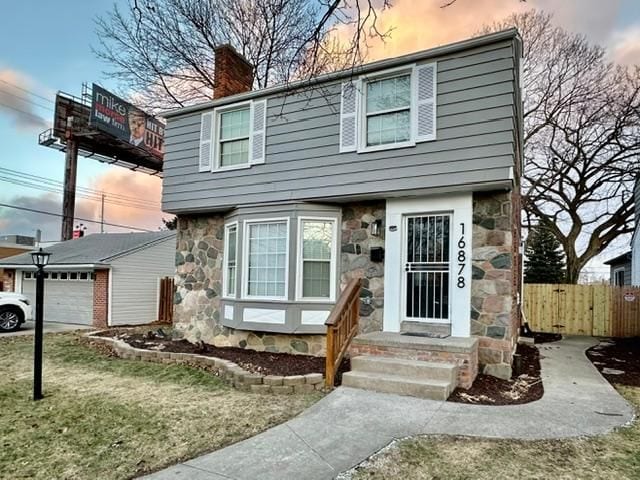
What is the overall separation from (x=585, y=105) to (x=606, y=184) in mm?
3619

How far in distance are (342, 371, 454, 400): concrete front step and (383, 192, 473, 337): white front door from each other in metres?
1.42

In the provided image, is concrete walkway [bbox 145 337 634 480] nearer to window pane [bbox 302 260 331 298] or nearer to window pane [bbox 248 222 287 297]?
window pane [bbox 302 260 331 298]

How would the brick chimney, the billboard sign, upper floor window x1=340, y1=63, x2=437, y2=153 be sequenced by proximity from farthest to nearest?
the billboard sign
the brick chimney
upper floor window x1=340, y1=63, x2=437, y2=153

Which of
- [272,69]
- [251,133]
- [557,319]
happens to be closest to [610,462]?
[251,133]

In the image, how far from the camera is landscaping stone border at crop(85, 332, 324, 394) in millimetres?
5621

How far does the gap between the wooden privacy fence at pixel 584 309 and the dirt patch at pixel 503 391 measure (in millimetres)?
7543

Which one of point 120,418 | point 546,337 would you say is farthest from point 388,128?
point 546,337

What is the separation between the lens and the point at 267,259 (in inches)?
316

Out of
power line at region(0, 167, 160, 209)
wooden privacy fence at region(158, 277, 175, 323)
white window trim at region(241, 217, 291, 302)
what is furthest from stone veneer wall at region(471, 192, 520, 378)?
power line at region(0, 167, 160, 209)

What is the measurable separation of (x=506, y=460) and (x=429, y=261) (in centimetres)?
372

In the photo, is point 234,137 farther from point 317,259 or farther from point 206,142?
point 317,259

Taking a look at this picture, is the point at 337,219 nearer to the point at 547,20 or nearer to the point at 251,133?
the point at 251,133

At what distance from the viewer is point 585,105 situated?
17.2m

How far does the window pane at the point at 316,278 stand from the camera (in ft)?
25.2
